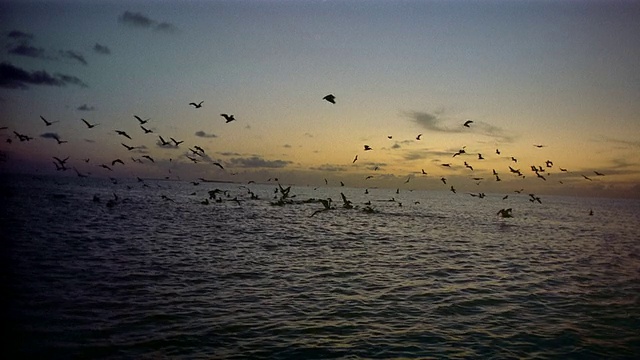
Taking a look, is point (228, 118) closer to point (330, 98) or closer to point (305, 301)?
point (330, 98)

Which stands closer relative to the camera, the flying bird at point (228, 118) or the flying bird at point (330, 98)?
the flying bird at point (330, 98)

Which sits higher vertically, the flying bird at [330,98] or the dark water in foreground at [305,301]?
the flying bird at [330,98]

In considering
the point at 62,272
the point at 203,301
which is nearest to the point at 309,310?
the point at 203,301

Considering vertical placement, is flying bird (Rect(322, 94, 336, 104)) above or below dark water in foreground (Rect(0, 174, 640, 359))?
above

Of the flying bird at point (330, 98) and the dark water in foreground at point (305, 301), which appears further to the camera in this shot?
the flying bird at point (330, 98)

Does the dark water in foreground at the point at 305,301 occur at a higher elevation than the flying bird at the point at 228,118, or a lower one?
lower

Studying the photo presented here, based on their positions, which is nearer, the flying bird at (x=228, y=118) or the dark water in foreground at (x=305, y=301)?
the dark water in foreground at (x=305, y=301)

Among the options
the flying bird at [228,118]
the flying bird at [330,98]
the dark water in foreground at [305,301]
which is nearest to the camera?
the dark water in foreground at [305,301]

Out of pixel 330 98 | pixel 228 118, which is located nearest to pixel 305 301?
Result: pixel 330 98

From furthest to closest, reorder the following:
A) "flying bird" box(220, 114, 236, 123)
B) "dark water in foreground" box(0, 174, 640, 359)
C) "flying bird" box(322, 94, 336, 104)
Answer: "flying bird" box(220, 114, 236, 123)
"flying bird" box(322, 94, 336, 104)
"dark water in foreground" box(0, 174, 640, 359)

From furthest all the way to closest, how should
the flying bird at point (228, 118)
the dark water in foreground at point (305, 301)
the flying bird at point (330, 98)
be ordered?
1. the flying bird at point (228, 118)
2. the flying bird at point (330, 98)
3. the dark water in foreground at point (305, 301)

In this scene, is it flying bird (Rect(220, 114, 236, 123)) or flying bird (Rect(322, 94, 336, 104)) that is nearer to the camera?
flying bird (Rect(322, 94, 336, 104))

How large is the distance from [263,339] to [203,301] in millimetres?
4673

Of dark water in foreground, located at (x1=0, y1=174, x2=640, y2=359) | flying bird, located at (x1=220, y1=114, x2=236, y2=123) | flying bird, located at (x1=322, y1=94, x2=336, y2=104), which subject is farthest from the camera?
flying bird, located at (x1=220, y1=114, x2=236, y2=123)
